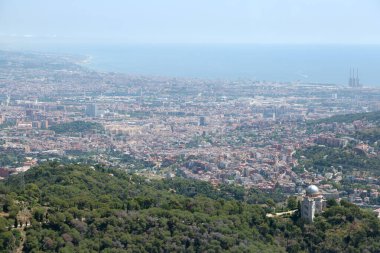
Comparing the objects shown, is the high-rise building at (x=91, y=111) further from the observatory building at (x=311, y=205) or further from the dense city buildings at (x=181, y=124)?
the observatory building at (x=311, y=205)

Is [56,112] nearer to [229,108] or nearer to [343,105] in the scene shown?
[229,108]

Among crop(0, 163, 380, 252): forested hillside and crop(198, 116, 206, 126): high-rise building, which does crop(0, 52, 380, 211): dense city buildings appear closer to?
crop(198, 116, 206, 126): high-rise building

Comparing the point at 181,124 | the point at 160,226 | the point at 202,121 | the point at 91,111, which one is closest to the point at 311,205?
A: the point at 160,226

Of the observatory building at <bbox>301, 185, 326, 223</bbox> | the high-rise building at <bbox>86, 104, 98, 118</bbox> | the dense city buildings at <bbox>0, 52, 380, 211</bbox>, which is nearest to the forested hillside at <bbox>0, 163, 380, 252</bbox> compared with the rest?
the observatory building at <bbox>301, 185, 326, 223</bbox>

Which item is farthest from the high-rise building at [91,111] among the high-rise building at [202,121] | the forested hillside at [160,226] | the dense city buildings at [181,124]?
the forested hillside at [160,226]

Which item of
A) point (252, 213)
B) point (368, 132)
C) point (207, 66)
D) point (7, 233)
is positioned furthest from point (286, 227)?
point (207, 66)
